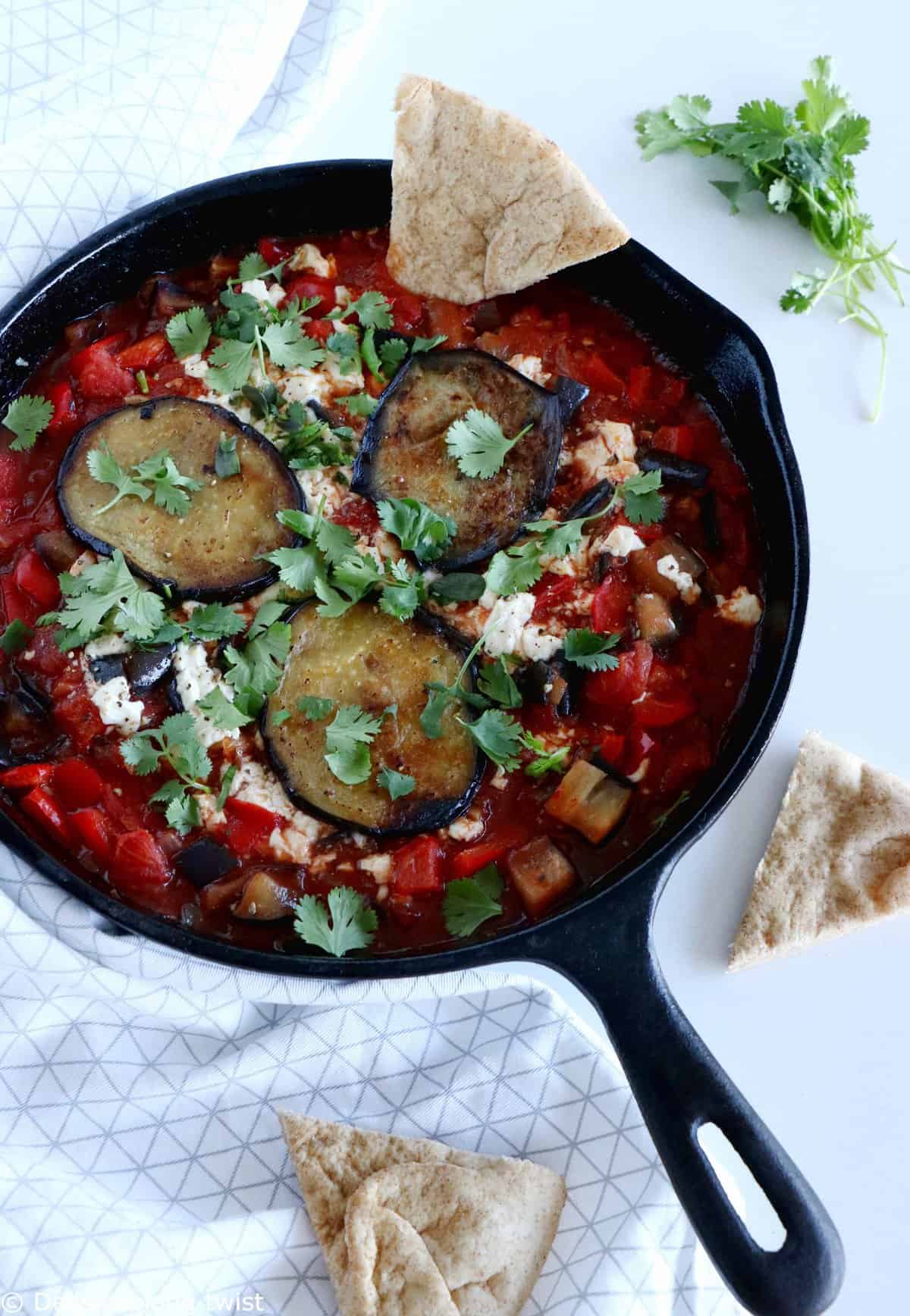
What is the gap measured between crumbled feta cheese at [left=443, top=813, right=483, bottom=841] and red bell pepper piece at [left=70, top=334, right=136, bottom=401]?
1.75m

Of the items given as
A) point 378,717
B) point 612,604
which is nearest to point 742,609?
point 612,604

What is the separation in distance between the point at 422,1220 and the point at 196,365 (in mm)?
2655

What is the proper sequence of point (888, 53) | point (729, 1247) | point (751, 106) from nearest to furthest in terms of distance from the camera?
point (729, 1247) → point (751, 106) → point (888, 53)

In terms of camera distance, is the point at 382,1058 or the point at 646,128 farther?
the point at 646,128

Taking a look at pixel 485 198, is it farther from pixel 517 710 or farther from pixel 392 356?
pixel 517 710

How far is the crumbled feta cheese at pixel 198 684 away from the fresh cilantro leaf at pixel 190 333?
3.28 ft

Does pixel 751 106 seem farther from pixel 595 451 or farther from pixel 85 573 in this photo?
pixel 85 573

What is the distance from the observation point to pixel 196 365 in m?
4.40

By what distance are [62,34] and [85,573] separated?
81.1 inches

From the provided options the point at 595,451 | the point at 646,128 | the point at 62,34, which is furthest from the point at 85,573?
the point at 646,128

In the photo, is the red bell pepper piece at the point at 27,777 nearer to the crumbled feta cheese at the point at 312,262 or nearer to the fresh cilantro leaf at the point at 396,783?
the fresh cilantro leaf at the point at 396,783

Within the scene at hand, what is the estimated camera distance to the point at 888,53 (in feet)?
16.8

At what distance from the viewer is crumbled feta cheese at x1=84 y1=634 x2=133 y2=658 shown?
4059 mm

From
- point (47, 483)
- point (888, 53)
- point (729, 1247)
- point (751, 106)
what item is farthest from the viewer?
point (888, 53)
